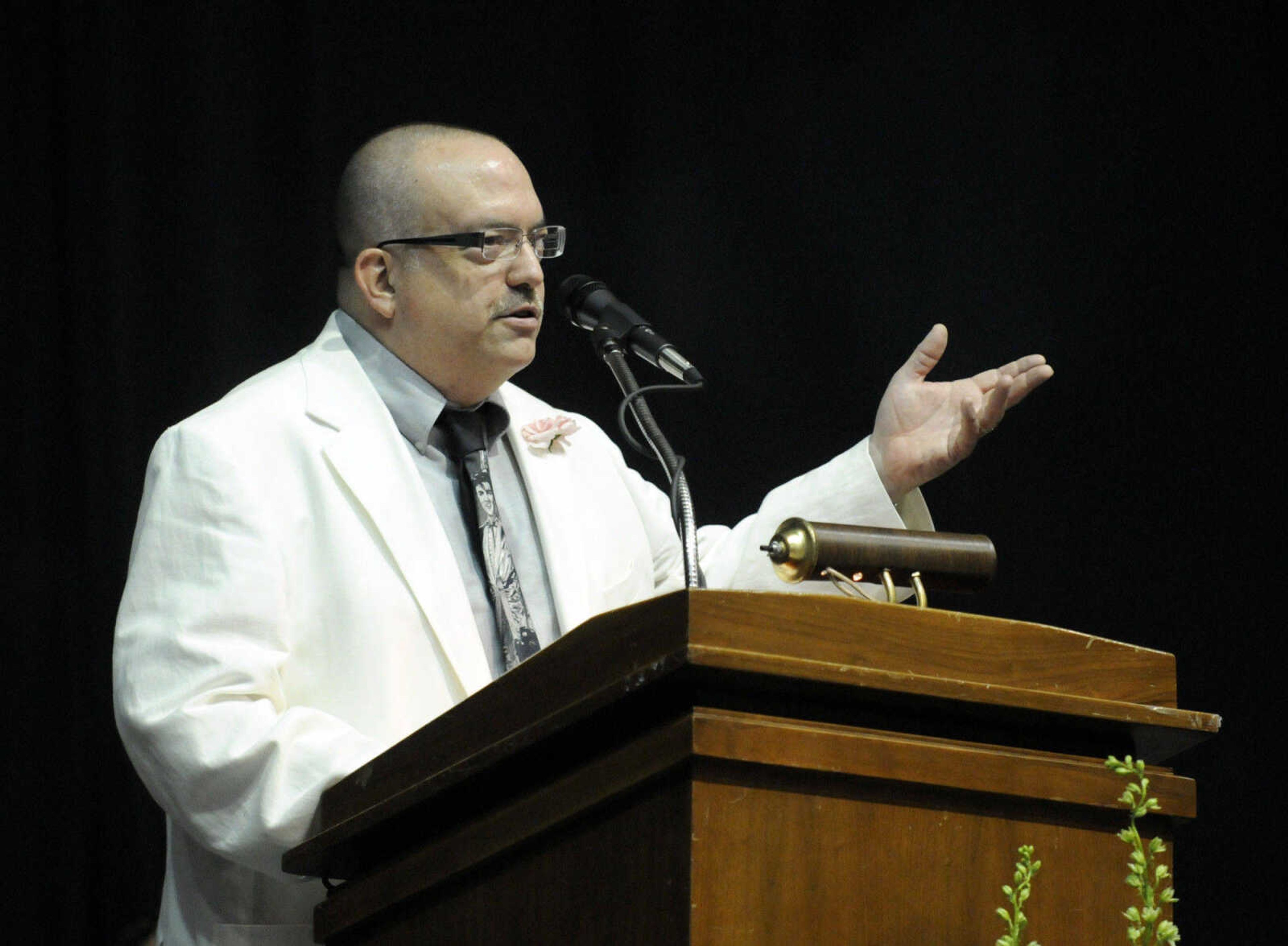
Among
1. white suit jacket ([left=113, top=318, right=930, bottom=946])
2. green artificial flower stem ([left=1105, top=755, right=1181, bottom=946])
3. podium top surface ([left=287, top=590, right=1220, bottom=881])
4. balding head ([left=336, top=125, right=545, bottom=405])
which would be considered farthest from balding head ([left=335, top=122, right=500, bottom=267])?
green artificial flower stem ([left=1105, top=755, right=1181, bottom=946])

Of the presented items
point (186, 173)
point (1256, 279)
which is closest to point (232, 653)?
point (186, 173)

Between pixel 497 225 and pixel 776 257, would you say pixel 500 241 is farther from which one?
pixel 776 257

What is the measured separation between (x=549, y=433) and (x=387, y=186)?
1.47 feet

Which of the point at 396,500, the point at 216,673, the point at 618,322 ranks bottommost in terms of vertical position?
the point at 216,673

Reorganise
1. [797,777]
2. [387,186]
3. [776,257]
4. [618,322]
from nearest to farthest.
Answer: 1. [797,777]
2. [618,322]
3. [387,186]
4. [776,257]

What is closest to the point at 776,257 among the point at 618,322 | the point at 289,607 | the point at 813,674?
the point at 618,322

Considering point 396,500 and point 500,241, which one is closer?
point 396,500

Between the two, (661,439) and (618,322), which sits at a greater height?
(618,322)

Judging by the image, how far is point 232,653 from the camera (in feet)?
5.94

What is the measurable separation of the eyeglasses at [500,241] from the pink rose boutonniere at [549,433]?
0.24m

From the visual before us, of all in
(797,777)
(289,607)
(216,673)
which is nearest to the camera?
(797,777)

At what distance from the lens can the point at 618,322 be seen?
2.07 meters

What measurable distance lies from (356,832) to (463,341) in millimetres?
1042

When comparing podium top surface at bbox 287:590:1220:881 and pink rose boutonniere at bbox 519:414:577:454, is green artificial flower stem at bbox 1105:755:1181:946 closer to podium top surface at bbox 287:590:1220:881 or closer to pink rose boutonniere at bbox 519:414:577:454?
podium top surface at bbox 287:590:1220:881
